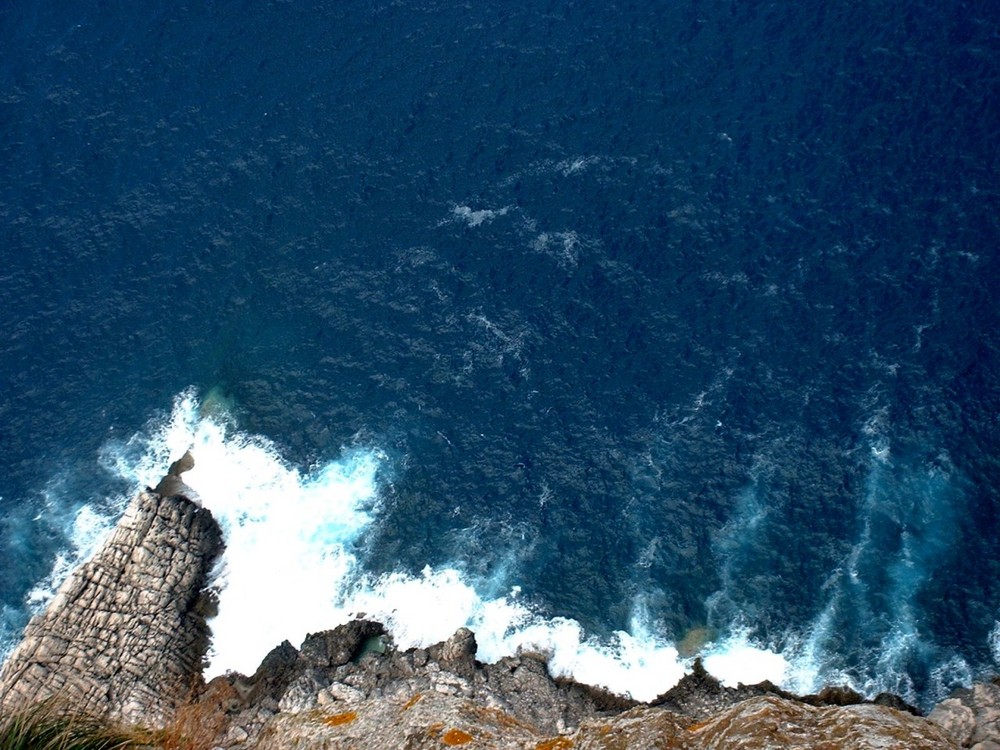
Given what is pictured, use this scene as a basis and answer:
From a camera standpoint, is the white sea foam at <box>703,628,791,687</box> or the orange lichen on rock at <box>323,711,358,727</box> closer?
the orange lichen on rock at <box>323,711,358,727</box>

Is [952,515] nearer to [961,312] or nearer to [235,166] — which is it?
[961,312]

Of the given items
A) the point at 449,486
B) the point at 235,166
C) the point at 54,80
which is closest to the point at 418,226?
the point at 235,166

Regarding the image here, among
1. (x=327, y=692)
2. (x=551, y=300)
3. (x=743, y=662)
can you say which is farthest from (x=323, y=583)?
(x=743, y=662)

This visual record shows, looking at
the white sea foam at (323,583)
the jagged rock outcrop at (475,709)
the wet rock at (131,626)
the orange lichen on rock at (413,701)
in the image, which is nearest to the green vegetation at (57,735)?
the wet rock at (131,626)

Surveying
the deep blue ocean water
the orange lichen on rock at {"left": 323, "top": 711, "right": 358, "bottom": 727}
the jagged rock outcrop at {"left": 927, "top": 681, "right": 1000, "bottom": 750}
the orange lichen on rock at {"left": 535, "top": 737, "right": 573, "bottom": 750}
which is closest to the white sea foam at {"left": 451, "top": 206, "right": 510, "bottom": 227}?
the deep blue ocean water

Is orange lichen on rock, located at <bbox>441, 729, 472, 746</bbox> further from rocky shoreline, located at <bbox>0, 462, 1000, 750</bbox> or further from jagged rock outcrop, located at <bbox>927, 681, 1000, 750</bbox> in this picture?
jagged rock outcrop, located at <bbox>927, 681, 1000, 750</bbox>
